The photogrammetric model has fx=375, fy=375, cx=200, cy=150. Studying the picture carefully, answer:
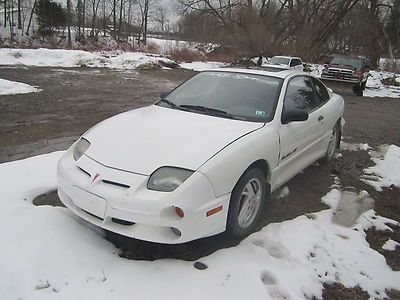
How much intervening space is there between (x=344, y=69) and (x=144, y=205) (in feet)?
57.9

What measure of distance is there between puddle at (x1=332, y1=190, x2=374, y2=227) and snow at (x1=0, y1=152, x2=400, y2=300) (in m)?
0.21

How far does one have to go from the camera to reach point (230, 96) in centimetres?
420

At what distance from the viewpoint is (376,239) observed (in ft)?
12.3

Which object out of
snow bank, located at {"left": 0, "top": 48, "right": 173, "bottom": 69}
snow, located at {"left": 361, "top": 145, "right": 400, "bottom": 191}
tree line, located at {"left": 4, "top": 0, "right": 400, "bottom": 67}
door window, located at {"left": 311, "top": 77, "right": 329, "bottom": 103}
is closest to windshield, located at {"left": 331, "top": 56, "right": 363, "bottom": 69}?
tree line, located at {"left": 4, "top": 0, "right": 400, "bottom": 67}

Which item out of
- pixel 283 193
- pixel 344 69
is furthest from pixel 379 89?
pixel 283 193

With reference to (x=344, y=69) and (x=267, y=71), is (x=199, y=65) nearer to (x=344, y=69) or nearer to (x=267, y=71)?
(x=344, y=69)

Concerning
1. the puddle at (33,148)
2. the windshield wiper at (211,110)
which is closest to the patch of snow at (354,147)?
the windshield wiper at (211,110)

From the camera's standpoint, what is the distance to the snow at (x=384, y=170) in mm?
5305

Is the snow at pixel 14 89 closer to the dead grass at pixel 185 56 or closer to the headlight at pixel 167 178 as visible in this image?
the headlight at pixel 167 178

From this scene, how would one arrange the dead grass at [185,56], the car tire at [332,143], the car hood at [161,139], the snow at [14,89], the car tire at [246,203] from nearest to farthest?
1. the car hood at [161,139]
2. the car tire at [246,203]
3. the car tire at [332,143]
4. the snow at [14,89]
5. the dead grass at [185,56]

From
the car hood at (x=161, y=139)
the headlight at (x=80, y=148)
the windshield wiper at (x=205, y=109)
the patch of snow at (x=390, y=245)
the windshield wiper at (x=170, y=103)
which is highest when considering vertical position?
the windshield wiper at (x=205, y=109)

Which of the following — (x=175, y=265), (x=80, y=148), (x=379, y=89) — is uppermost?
(x=80, y=148)

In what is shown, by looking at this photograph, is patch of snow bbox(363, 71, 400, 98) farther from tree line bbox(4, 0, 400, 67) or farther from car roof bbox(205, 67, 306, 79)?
car roof bbox(205, 67, 306, 79)

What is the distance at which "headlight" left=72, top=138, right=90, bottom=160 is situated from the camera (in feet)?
11.1
